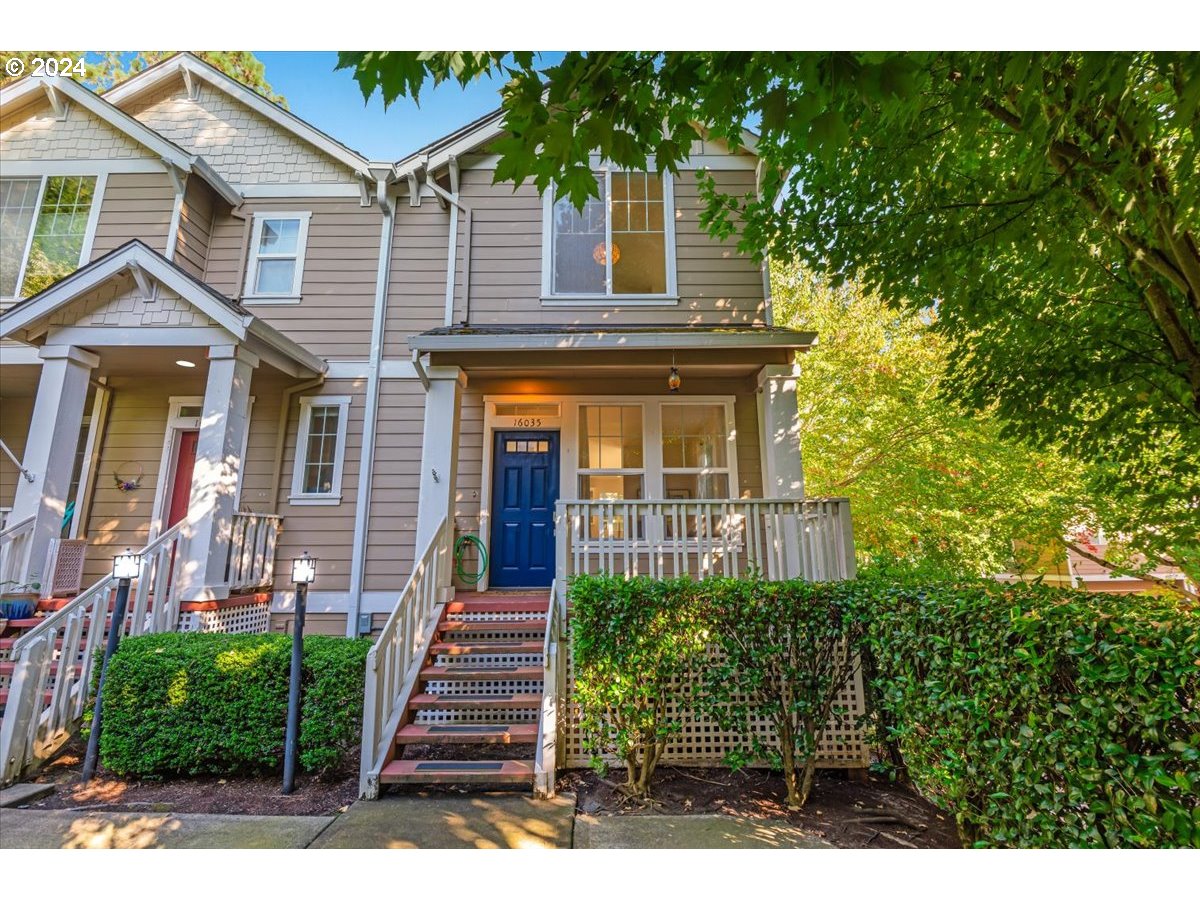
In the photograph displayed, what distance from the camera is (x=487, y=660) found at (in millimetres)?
3861

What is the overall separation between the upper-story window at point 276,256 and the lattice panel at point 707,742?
16.7 ft

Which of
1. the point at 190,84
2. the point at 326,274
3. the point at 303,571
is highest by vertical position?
the point at 190,84

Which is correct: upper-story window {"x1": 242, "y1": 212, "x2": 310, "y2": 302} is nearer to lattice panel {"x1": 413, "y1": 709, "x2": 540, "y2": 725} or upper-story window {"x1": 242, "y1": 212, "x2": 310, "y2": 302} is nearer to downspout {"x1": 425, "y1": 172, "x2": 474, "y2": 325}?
downspout {"x1": 425, "y1": 172, "x2": 474, "y2": 325}

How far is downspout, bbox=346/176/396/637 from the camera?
5.14 metres

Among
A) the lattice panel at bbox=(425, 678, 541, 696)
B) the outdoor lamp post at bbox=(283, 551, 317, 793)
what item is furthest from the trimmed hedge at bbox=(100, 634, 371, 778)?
the lattice panel at bbox=(425, 678, 541, 696)

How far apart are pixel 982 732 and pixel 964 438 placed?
681cm

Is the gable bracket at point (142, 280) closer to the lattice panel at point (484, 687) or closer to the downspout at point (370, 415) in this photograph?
the downspout at point (370, 415)

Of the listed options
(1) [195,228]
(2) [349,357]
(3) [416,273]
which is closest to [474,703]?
(2) [349,357]

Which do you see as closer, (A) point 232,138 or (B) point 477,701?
(B) point 477,701

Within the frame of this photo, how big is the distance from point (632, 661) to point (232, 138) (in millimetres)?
7051

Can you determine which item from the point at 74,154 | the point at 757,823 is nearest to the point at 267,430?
the point at 74,154

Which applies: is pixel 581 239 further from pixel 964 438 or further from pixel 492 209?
pixel 964 438

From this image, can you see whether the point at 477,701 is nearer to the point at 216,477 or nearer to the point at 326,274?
the point at 216,477

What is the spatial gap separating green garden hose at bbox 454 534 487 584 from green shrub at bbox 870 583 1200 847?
364cm
